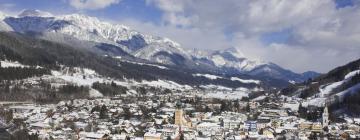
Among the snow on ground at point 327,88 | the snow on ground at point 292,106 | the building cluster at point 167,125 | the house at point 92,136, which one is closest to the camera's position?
the house at point 92,136

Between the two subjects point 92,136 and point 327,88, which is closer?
point 92,136

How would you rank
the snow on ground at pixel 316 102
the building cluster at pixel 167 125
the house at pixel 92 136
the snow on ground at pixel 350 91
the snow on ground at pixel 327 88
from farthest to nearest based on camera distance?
the snow on ground at pixel 327 88
the snow on ground at pixel 316 102
the snow on ground at pixel 350 91
the building cluster at pixel 167 125
the house at pixel 92 136

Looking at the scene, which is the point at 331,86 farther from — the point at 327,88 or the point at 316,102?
the point at 316,102

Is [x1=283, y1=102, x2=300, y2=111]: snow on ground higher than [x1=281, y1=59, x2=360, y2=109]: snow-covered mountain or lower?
lower

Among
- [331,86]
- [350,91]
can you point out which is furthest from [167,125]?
[331,86]

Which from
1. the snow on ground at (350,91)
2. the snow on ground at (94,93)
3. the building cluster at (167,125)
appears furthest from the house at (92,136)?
the snow on ground at (94,93)

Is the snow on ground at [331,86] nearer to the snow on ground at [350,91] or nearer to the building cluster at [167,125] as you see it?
the snow on ground at [350,91]

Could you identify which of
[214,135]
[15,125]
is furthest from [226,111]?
[15,125]

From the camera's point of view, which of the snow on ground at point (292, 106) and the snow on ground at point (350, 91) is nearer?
the snow on ground at point (292, 106)

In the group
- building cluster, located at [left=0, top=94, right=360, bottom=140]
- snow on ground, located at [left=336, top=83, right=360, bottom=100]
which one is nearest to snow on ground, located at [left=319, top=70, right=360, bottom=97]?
snow on ground, located at [left=336, top=83, right=360, bottom=100]

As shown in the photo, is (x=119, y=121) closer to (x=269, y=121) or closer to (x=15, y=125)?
(x=15, y=125)

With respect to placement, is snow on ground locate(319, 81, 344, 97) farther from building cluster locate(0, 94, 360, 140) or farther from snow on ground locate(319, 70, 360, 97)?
building cluster locate(0, 94, 360, 140)

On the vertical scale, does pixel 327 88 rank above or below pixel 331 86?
below

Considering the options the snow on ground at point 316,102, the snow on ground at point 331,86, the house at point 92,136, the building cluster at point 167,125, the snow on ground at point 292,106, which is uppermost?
the snow on ground at point 331,86
